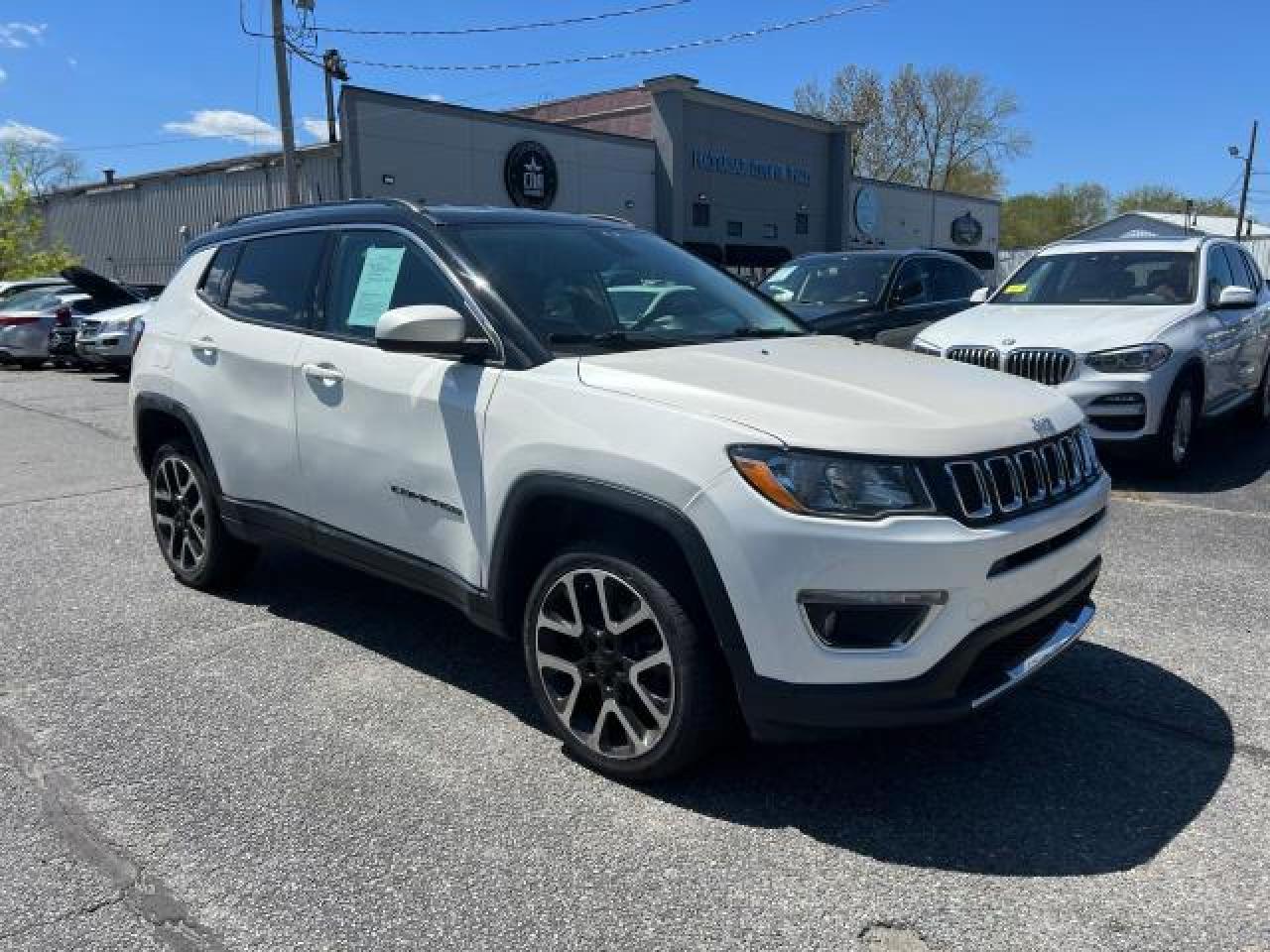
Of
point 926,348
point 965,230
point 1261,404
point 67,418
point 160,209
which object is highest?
point 160,209

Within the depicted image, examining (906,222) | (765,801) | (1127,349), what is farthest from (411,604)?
(906,222)

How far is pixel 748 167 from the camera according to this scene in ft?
110

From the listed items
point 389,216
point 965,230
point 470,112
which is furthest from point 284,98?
point 965,230

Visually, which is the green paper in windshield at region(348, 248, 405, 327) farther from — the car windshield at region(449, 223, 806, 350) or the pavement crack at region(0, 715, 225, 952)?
the pavement crack at region(0, 715, 225, 952)

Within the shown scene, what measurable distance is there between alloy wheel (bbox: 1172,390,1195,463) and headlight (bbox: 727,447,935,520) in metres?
5.35

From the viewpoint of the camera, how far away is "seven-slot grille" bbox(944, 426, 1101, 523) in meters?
2.72

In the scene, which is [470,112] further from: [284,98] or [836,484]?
[836,484]

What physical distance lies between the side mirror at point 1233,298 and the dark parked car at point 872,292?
2.11m

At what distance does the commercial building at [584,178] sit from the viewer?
913 inches

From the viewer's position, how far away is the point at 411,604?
15.9 ft

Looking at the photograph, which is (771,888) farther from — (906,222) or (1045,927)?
(906,222)

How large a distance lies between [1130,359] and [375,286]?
519 cm

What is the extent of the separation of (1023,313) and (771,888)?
6304 mm

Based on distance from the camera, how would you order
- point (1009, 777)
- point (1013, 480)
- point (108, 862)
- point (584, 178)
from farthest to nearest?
point (584, 178) < point (1009, 777) < point (1013, 480) < point (108, 862)
